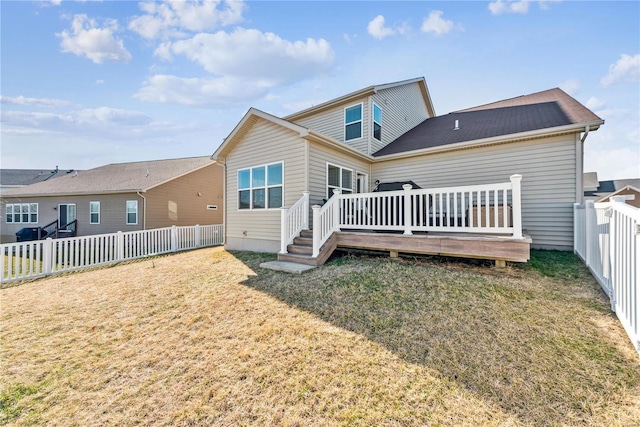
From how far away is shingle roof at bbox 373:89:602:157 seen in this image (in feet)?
25.3

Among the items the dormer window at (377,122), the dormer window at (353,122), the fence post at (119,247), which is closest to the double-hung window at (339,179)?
the dormer window at (353,122)

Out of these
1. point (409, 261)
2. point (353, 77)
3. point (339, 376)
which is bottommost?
point (339, 376)

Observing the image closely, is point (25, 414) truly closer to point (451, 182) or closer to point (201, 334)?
point (201, 334)

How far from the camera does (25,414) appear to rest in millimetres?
2201

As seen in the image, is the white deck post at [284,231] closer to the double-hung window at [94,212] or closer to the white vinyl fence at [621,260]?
the white vinyl fence at [621,260]

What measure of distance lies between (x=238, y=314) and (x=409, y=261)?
3936 mm

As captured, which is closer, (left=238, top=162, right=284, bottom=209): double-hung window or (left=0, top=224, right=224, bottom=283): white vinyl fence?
(left=0, top=224, right=224, bottom=283): white vinyl fence

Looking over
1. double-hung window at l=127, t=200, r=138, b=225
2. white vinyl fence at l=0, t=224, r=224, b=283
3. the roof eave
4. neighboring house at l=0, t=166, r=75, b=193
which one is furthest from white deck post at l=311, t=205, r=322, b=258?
neighboring house at l=0, t=166, r=75, b=193

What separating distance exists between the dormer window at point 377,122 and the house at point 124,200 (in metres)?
11.2

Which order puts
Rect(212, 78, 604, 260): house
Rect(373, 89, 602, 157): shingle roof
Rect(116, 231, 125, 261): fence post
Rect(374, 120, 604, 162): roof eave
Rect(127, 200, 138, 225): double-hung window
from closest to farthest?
Rect(374, 120, 604, 162): roof eave, Rect(212, 78, 604, 260): house, Rect(373, 89, 602, 157): shingle roof, Rect(116, 231, 125, 261): fence post, Rect(127, 200, 138, 225): double-hung window

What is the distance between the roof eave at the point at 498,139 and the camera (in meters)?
6.58

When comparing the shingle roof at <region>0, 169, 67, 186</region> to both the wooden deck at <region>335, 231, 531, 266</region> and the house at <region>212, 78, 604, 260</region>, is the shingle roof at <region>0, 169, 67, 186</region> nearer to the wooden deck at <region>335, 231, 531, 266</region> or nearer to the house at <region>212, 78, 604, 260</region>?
the house at <region>212, 78, 604, 260</region>

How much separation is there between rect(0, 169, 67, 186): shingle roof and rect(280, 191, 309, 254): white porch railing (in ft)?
110

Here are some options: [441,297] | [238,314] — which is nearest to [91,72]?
[238,314]
